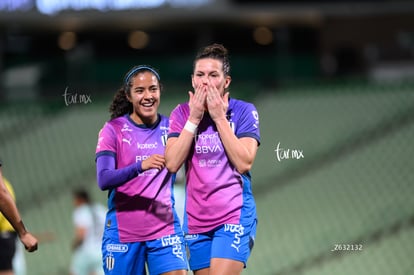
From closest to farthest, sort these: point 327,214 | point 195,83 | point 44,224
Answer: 1. point 195,83
2. point 327,214
3. point 44,224

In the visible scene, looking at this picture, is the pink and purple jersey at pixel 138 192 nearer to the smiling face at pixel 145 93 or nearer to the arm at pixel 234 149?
the smiling face at pixel 145 93

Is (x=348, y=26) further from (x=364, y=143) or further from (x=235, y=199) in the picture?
(x=235, y=199)

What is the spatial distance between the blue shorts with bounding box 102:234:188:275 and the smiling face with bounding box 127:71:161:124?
0.86 meters

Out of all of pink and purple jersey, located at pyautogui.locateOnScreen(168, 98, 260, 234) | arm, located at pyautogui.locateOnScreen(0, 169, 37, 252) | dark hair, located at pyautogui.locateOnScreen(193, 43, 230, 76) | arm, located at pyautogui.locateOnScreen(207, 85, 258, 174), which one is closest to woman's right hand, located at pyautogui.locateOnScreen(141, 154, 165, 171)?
pink and purple jersey, located at pyautogui.locateOnScreen(168, 98, 260, 234)

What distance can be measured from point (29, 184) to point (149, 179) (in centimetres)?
920

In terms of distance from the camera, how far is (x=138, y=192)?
5.83 metres

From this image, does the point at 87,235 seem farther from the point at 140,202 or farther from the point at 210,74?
the point at 210,74

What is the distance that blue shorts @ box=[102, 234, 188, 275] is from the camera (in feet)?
18.9

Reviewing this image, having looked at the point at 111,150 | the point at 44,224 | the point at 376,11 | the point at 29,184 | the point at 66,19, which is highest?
the point at 66,19

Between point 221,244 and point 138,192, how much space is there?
72 centimetres

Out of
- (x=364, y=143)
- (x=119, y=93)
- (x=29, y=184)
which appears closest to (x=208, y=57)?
(x=119, y=93)

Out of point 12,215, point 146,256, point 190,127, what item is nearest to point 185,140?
point 190,127

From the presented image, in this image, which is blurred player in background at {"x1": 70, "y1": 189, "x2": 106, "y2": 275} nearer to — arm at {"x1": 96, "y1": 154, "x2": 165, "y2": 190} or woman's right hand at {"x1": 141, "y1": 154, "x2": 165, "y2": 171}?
arm at {"x1": 96, "y1": 154, "x2": 165, "y2": 190}

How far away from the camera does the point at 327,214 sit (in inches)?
472
